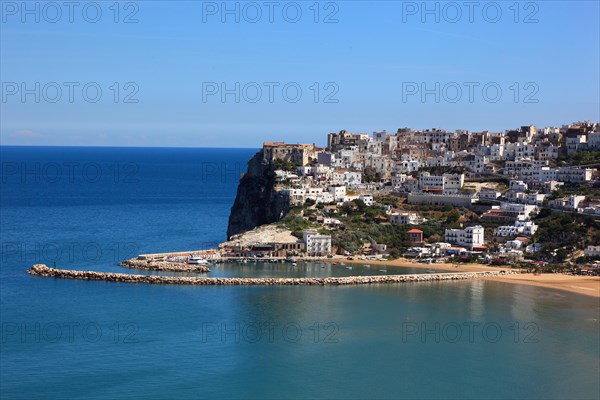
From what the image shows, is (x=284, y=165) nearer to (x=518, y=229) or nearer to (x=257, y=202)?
(x=257, y=202)

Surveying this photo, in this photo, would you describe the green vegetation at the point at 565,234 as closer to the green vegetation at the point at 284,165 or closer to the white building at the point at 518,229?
the white building at the point at 518,229

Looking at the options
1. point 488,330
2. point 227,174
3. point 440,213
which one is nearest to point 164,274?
point 488,330

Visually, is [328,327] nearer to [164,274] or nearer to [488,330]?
[488,330]

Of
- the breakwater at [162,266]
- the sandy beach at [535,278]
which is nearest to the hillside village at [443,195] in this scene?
the sandy beach at [535,278]

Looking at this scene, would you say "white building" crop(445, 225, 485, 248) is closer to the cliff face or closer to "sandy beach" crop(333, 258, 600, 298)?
"sandy beach" crop(333, 258, 600, 298)

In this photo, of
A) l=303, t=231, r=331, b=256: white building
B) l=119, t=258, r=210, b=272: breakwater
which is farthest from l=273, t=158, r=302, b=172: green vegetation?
l=119, t=258, r=210, b=272: breakwater
